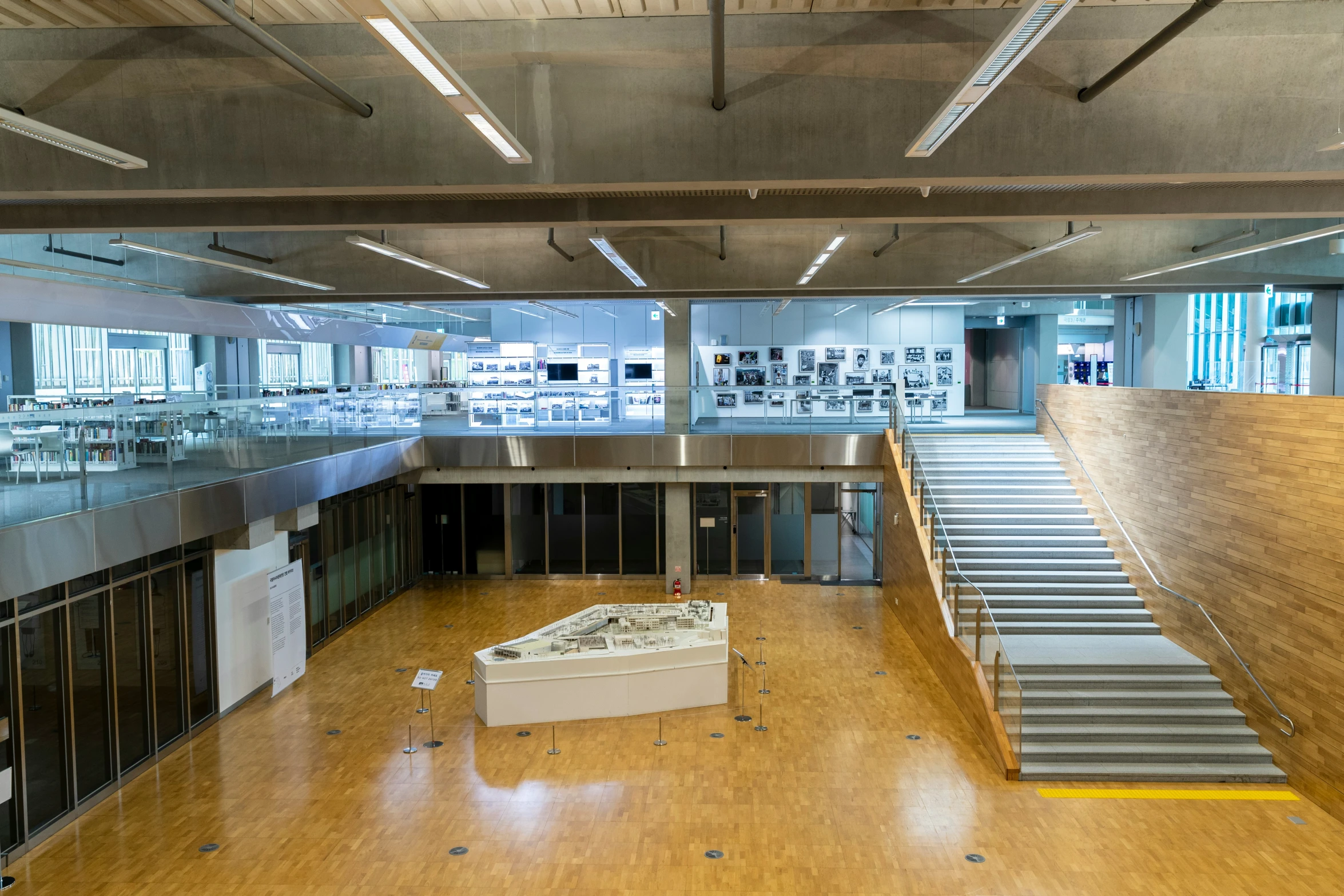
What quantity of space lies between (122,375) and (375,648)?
6817 millimetres

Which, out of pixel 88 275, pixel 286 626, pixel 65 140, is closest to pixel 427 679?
pixel 286 626

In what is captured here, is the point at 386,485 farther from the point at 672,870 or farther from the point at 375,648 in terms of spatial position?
the point at 672,870

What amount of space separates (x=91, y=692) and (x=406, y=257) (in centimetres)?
622

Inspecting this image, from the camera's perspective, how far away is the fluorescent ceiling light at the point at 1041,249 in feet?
34.9

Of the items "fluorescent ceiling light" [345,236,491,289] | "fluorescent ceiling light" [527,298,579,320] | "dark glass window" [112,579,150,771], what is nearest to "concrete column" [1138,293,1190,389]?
"fluorescent ceiling light" [527,298,579,320]

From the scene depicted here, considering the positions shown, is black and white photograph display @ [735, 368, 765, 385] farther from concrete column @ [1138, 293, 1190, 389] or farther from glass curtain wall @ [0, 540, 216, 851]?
glass curtain wall @ [0, 540, 216, 851]

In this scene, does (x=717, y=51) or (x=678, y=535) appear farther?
(x=678, y=535)

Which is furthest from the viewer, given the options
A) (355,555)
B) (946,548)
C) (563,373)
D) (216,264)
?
(563,373)

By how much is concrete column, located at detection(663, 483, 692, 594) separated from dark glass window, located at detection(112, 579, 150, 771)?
11.3 metres

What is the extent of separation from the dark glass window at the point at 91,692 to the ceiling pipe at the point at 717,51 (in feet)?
28.6

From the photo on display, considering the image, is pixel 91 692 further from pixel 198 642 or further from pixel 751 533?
pixel 751 533

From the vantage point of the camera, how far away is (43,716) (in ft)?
30.0

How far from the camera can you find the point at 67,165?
633cm

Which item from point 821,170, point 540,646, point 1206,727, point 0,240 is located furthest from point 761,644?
point 0,240
